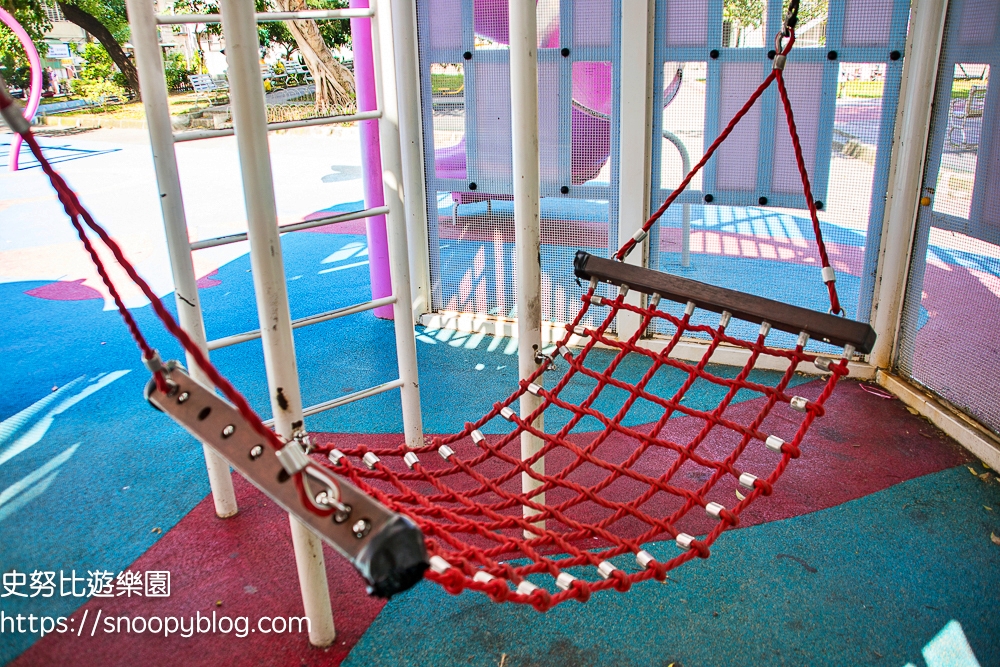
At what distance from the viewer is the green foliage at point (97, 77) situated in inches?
691

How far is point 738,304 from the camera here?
87.7 inches

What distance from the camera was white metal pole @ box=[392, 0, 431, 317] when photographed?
12.5ft

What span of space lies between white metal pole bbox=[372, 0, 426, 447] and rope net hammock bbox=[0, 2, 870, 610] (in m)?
0.31

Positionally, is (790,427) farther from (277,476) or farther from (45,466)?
(45,466)

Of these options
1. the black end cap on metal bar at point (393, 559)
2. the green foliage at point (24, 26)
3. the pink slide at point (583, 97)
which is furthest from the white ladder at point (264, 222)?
the green foliage at point (24, 26)

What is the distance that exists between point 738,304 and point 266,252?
125 cm

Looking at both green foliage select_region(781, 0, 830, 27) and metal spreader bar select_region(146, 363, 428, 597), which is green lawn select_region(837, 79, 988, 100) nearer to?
green foliage select_region(781, 0, 830, 27)

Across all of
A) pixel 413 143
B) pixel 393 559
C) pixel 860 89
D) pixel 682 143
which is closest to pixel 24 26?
pixel 413 143

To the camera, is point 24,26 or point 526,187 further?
point 24,26

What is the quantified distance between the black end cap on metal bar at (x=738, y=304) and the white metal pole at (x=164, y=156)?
1149 millimetres

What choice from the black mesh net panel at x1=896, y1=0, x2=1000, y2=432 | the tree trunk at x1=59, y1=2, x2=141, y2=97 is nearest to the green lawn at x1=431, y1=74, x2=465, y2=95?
the black mesh net panel at x1=896, y1=0, x2=1000, y2=432

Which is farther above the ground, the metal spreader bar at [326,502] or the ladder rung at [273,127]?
the ladder rung at [273,127]

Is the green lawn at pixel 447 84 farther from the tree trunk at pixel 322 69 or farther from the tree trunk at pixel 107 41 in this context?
the tree trunk at pixel 107 41

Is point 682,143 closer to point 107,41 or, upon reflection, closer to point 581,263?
point 581,263
